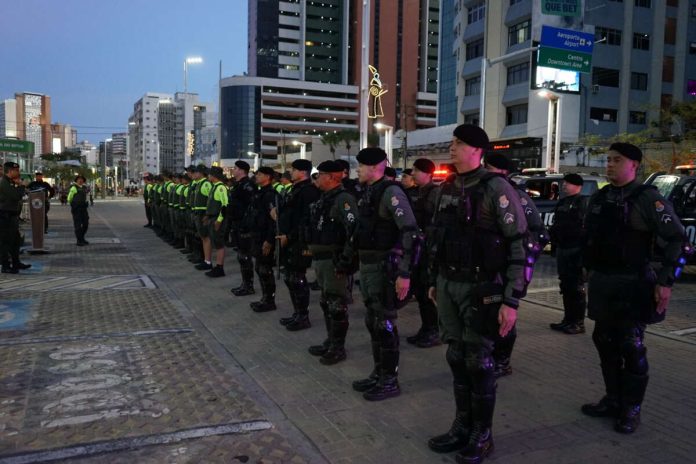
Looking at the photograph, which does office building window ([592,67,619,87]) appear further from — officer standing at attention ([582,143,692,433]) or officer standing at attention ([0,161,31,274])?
officer standing at attention ([582,143,692,433])

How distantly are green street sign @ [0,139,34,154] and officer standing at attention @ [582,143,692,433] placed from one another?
30.6 meters

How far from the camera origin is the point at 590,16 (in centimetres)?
4384

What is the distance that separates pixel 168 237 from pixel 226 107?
349 ft

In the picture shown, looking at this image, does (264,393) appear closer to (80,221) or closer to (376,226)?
(376,226)

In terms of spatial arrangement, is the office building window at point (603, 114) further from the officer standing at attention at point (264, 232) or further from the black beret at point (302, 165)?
the black beret at point (302, 165)

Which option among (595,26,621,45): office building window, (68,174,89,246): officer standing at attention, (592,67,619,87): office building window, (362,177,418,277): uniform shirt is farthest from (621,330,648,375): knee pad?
(595,26,621,45): office building window

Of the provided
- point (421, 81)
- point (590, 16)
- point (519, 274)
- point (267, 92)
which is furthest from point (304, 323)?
point (421, 81)

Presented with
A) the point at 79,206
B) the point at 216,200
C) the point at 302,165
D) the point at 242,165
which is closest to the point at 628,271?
the point at 302,165

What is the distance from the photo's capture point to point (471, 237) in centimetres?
352

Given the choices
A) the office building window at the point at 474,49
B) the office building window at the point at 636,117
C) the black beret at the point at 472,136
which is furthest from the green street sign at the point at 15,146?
the office building window at the point at 636,117

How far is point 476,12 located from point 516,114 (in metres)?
11.9

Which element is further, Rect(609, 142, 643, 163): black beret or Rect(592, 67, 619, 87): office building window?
Rect(592, 67, 619, 87): office building window

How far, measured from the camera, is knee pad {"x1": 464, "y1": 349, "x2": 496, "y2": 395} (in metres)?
3.51

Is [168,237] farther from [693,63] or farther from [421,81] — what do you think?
[421,81]
